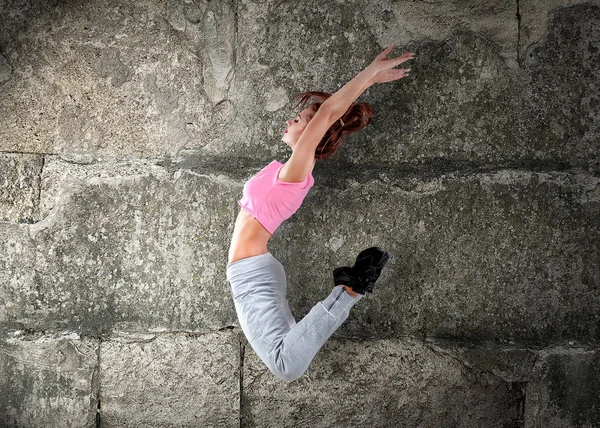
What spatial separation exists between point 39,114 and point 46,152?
0.57ft

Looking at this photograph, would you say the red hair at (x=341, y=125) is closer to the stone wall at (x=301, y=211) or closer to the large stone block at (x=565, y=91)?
the stone wall at (x=301, y=211)

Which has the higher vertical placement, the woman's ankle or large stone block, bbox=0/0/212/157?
large stone block, bbox=0/0/212/157

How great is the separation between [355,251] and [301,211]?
30 cm

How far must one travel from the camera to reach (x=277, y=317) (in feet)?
8.32

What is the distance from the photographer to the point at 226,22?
9.16 ft

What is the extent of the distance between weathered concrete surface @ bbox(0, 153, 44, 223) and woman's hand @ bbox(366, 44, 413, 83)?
5.06 feet

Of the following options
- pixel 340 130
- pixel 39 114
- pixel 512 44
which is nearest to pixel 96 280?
pixel 39 114

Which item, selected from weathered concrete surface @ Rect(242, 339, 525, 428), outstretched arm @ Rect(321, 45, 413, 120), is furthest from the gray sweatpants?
outstretched arm @ Rect(321, 45, 413, 120)

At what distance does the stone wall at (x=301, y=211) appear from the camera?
2770mm

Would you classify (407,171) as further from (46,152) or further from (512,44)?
(46,152)

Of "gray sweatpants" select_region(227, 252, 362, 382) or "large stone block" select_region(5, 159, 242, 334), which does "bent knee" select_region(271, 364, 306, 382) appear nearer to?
"gray sweatpants" select_region(227, 252, 362, 382)

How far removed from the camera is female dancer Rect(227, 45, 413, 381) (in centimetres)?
246

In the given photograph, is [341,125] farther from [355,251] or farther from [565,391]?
[565,391]

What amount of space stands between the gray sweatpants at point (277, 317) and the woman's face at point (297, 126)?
1.60ft
